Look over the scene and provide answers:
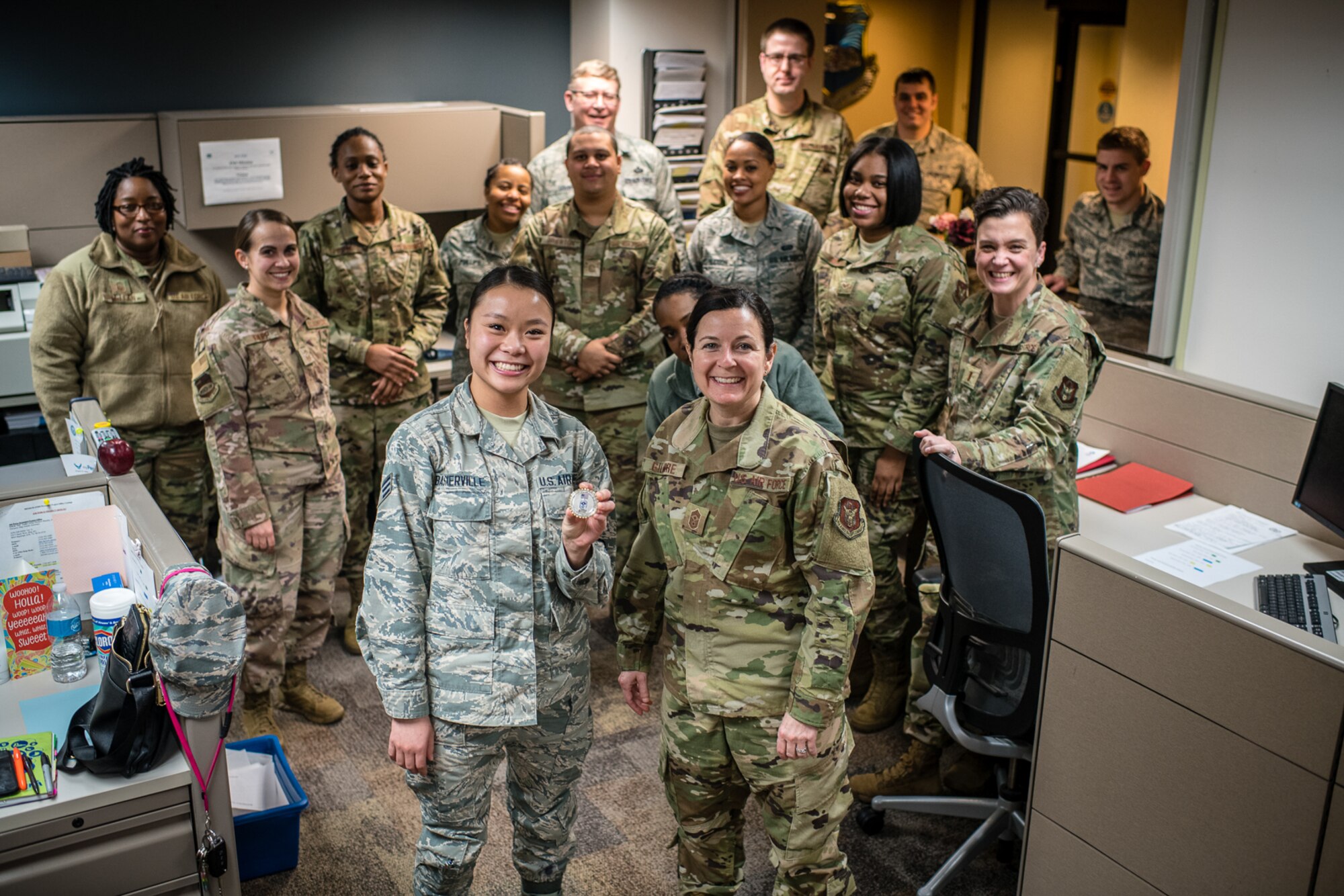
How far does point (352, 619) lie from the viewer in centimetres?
396

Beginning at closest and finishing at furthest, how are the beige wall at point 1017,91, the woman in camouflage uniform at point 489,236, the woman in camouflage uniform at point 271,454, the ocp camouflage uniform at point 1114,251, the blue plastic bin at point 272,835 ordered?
the blue plastic bin at point 272,835 < the woman in camouflage uniform at point 271,454 < the ocp camouflage uniform at point 1114,251 < the woman in camouflage uniform at point 489,236 < the beige wall at point 1017,91

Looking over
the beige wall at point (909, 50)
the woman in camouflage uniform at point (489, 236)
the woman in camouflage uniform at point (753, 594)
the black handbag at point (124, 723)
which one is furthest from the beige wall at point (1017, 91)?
the black handbag at point (124, 723)

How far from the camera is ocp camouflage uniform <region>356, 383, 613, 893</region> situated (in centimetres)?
206

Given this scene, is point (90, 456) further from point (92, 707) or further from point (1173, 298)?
point (1173, 298)

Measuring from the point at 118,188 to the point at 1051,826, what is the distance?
10.0 feet

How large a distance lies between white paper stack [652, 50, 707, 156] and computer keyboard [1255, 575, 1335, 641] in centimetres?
333

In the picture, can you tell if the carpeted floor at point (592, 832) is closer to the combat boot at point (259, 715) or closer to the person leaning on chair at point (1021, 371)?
the combat boot at point (259, 715)

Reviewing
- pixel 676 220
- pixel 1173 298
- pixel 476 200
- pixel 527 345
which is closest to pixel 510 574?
pixel 527 345

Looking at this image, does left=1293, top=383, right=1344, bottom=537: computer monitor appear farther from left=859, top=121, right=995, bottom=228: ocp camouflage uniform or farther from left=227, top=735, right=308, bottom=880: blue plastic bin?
left=227, top=735, right=308, bottom=880: blue plastic bin

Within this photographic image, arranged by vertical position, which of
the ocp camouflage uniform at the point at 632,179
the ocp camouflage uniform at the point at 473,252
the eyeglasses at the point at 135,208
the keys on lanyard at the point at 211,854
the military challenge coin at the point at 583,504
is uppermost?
the ocp camouflage uniform at the point at 632,179

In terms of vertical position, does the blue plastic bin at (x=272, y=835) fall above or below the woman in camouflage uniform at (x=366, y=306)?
below

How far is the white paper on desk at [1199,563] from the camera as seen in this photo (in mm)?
2855

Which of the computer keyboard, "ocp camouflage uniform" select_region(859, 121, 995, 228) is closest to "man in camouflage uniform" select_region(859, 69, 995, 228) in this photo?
"ocp camouflage uniform" select_region(859, 121, 995, 228)

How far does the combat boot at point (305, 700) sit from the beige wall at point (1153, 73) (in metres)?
4.79
